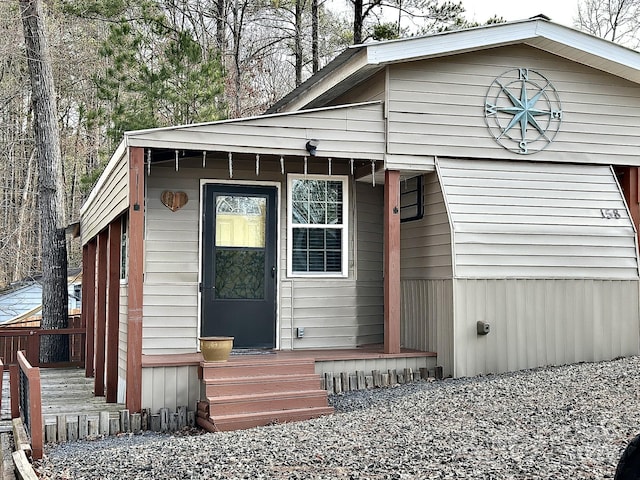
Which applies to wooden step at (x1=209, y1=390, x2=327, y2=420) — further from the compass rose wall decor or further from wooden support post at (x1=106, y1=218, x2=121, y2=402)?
the compass rose wall decor

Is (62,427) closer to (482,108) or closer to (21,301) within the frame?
(482,108)

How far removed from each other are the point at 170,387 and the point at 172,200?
244cm

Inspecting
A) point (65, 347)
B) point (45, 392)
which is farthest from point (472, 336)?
point (65, 347)

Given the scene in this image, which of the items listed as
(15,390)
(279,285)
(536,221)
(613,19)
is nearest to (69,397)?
(15,390)

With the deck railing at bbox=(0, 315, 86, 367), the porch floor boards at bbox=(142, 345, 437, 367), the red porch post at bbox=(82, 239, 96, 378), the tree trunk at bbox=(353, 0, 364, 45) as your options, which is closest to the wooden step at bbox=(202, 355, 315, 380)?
the porch floor boards at bbox=(142, 345, 437, 367)

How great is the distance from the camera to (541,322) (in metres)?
8.85

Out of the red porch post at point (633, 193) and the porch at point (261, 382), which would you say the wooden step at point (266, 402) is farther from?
the red porch post at point (633, 193)

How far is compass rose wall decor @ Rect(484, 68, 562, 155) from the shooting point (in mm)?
9156

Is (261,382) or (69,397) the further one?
(69,397)

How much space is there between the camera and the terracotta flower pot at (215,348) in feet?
24.7

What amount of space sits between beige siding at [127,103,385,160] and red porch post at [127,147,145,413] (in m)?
0.30

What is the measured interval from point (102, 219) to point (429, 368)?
14.7 feet

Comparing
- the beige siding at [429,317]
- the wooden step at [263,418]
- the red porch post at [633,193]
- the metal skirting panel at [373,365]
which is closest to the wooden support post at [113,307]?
the wooden step at [263,418]

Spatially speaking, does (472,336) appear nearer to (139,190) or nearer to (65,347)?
(139,190)
